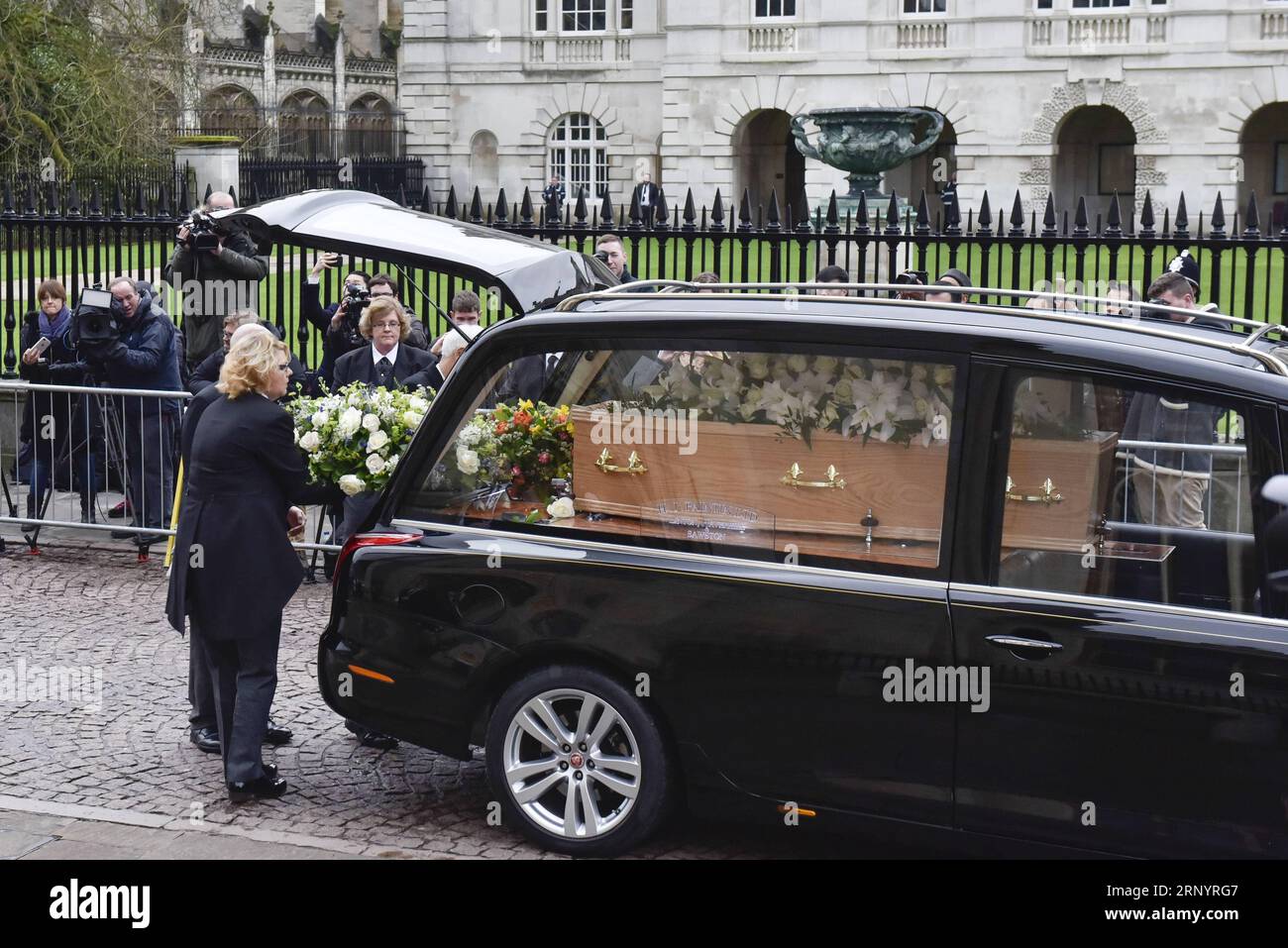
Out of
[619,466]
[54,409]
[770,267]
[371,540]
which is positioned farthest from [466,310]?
[619,466]

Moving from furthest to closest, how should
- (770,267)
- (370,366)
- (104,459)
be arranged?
(770,267) → (104,459) → (370,366)

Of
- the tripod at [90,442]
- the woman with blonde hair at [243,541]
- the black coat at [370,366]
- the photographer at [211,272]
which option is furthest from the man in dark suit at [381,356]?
the woman with blonde hair at [243,541]

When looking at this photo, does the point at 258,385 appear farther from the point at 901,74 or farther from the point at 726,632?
the point at 901,74

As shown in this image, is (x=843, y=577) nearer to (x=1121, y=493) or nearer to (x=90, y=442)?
(x=1121, y=493)

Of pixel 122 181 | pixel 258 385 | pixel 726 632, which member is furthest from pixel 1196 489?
pixel 122 181

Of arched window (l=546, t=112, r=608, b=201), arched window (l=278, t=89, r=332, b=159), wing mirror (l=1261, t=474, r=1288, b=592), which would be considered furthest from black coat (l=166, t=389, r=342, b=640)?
arched window (l=278, t=89, r=332, b=159)

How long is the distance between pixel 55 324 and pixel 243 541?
21.0ft

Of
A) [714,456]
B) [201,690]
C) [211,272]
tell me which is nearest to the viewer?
[714,456]

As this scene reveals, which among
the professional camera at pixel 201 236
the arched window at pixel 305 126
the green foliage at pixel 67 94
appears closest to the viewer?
the professional camera at pixel 201 236

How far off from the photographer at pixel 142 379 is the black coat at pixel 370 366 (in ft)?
5.51

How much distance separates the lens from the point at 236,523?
6.71 meters

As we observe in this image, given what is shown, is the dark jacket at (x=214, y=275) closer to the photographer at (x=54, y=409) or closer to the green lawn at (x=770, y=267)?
the photographer at (x=54, y=409)

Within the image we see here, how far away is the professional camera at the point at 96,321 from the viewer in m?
11.4
